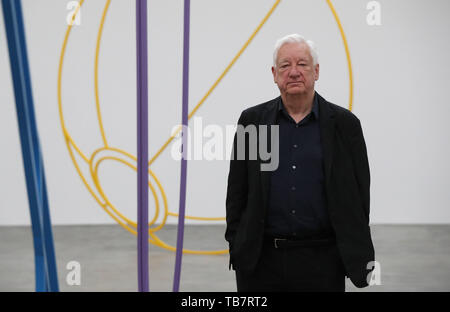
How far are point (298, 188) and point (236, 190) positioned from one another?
25cm

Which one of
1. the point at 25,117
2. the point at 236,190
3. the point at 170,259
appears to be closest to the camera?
the point at 25,117

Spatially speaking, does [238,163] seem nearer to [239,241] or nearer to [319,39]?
[239,241]

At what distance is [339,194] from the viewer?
2129 millimetres

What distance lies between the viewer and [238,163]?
7.38 ft

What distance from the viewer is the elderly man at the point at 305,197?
82.7 inches

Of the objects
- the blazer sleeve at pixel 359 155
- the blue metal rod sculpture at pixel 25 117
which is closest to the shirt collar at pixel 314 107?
the blazer sleeve at pixel 359 155

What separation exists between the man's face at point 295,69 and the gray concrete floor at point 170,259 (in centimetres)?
301

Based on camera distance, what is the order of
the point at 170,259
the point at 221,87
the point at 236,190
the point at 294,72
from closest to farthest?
the point at 294,72 → the point at 236,190 → the point at 170,259 → the point at 221,87

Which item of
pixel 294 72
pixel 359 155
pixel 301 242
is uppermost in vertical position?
pixel 294 72

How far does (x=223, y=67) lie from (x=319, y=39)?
3.59ft

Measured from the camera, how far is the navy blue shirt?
211cm

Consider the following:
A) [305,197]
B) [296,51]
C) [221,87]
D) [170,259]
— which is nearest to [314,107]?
[296,51]

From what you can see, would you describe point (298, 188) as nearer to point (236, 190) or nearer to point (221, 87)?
point (236, 190)
